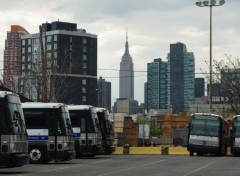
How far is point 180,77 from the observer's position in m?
185

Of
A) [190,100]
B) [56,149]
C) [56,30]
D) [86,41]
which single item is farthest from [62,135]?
[190,100]

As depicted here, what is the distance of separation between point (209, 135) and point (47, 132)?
1964 cm

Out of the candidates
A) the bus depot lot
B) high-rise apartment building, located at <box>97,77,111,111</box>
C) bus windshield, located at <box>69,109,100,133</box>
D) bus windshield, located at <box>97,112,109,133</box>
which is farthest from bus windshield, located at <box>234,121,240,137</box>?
high-rise apartment building, located at <box>97,77,111,111</box>

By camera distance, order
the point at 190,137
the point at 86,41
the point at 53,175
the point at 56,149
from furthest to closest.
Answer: the point at 86,41
the point at 190,137
the point at 56,149
the point at 53,175

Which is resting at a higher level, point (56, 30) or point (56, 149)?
point (56, 30)

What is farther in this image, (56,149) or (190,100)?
(190,100)

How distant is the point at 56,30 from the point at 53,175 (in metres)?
Answer: 107

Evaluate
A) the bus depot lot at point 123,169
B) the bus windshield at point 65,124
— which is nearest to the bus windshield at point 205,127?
the bus depot lot at point 123,169

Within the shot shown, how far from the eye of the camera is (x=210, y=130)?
161ft

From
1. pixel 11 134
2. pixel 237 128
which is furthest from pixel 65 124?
pixel 237 128

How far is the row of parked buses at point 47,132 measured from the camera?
23531 mm

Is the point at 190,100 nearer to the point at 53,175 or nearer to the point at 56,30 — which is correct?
the point at 56,30

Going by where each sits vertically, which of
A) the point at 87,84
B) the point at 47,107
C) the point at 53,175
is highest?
the point at 87,84

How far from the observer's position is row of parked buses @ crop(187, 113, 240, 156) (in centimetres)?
4844
